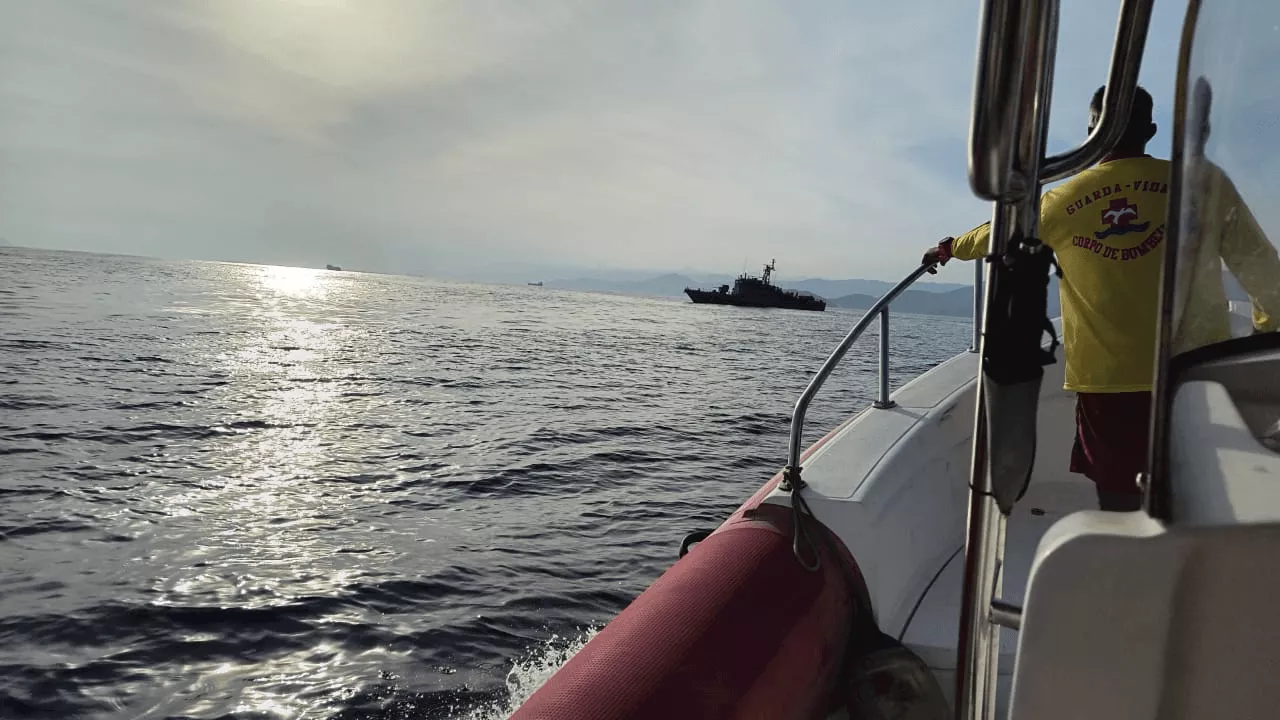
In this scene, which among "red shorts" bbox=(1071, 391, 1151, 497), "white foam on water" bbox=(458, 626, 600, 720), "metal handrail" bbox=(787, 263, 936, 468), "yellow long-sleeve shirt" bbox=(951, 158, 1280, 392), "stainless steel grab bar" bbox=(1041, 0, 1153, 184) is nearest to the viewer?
"stainless steel grab bar" bbox=(1041, 0, 1153, 184)

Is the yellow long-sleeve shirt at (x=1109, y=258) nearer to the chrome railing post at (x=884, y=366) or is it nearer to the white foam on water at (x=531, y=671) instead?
the chrome railing post at (x=884, y=366)

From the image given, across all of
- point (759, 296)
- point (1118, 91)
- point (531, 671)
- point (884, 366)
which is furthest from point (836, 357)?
point (759, 296)

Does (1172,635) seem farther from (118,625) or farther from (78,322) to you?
(78,322)

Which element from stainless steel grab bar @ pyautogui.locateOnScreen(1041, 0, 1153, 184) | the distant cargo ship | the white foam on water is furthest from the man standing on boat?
the distant cargo ship

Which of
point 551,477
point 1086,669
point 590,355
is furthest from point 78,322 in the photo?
point 1086,669

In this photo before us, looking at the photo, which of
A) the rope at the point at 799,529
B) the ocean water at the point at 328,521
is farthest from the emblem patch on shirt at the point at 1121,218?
the ocean water at the point at 328,521

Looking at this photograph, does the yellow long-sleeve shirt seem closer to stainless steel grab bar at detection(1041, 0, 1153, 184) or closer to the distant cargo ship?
stainless steel grab bar at detection(1041, 0, 1153, 184)

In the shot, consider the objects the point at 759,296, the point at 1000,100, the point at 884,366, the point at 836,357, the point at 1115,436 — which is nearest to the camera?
the point at 1000,100

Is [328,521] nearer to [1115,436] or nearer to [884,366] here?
[884,366]

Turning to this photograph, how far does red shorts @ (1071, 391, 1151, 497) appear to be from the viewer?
2309 millimetres

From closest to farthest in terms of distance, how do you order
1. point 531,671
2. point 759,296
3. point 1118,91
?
1. point 1118,91
2. point 531,671
3. point 759,296

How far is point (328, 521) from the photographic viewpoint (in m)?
6.54

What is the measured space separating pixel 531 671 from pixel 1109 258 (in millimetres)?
3356

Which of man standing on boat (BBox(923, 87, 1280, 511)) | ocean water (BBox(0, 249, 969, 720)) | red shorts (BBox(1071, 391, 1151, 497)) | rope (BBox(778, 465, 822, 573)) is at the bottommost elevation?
ocean water (BBox(0, 249, 969, 720))
